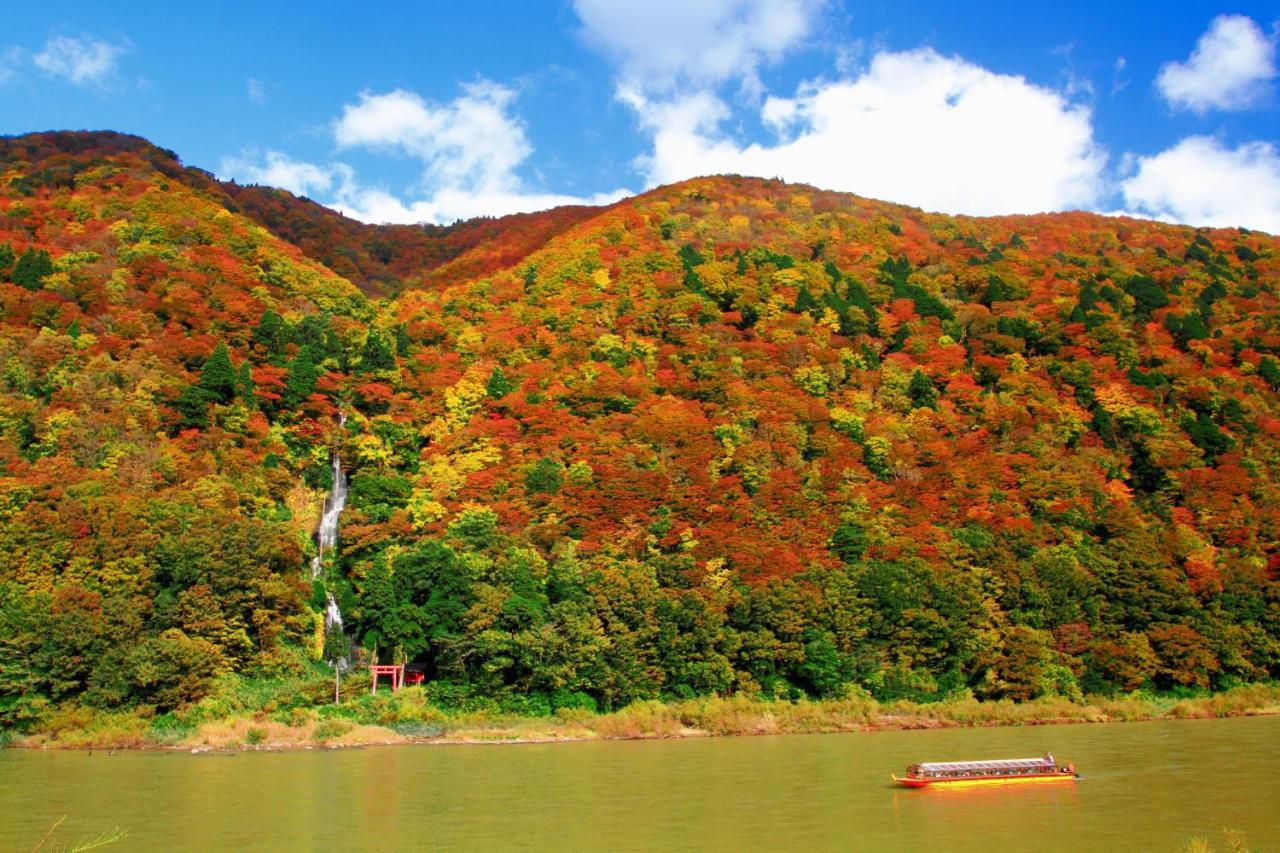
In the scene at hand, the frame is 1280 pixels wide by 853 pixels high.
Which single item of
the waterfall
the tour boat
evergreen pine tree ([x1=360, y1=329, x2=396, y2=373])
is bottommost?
the tour boat

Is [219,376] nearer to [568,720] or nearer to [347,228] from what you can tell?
[568,720]

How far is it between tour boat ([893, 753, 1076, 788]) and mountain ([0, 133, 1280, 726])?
54.5 ft

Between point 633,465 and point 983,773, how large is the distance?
28561 millimetres

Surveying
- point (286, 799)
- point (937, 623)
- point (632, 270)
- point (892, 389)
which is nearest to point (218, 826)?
point (286, 799)

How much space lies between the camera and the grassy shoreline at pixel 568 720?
35.8 metres

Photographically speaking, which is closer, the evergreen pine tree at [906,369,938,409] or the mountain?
the mountain

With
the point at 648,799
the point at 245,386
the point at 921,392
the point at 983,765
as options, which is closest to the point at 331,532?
the point at 245,386

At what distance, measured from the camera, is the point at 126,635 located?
37.9m

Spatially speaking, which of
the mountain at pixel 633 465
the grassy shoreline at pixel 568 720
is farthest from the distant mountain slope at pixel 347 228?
the grassy shoreline at pixel 568 720

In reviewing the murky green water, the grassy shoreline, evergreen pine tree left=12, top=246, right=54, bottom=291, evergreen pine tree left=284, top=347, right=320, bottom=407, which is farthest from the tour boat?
evergreen pine tree left=12, top=246, right=54, bottom=291

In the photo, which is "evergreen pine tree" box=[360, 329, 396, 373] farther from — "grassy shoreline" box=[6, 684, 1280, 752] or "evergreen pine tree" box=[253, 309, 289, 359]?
"grassy shoreline" box=[6, 684, 1280, 752]

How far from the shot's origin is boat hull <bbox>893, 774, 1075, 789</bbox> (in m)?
24.8

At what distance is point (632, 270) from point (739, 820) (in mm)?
57494

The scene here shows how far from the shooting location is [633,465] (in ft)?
170
